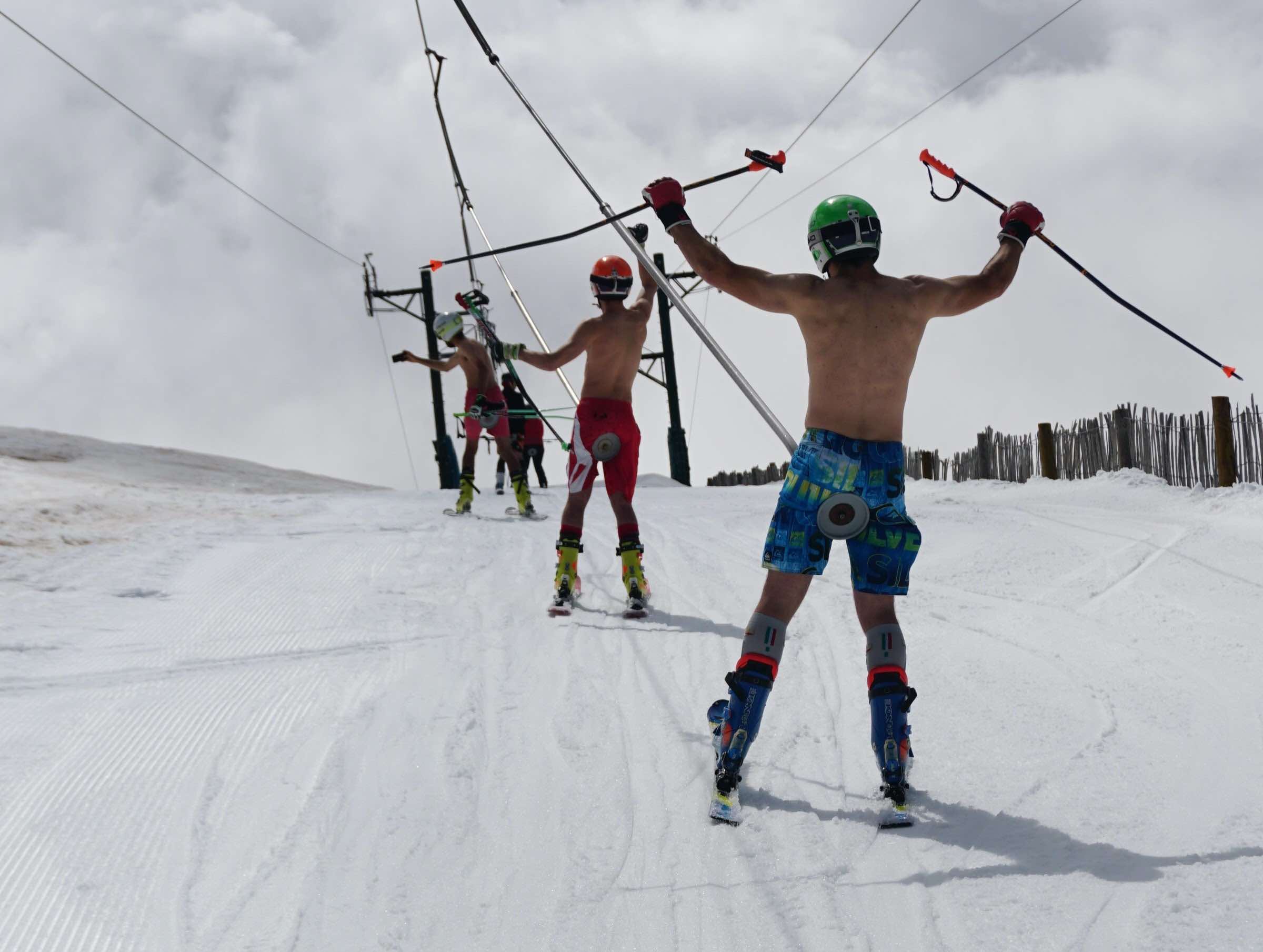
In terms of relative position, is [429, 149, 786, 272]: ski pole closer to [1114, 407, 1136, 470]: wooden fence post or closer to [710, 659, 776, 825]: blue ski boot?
[710, 659, 776, 825]: blue ski boot

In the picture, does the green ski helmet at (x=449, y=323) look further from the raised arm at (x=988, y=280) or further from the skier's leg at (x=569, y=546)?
the raised arm at (x=988, y=280)

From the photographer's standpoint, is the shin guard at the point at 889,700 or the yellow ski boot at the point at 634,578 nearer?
the shin guard at the point at 889,700

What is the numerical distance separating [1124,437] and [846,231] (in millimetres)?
12091

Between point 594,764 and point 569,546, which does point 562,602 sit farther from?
point 594,764

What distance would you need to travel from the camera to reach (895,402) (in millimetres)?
3143

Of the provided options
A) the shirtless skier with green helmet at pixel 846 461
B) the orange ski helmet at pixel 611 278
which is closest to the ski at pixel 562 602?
the orange ski helmet at pixel 611 278

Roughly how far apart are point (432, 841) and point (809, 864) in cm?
102

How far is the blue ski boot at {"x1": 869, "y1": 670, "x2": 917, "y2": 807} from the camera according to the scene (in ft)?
9.78

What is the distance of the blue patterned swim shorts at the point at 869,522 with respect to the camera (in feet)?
10.0

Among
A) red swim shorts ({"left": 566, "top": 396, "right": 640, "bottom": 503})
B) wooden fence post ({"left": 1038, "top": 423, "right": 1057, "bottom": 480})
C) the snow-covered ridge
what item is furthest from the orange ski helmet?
wooden fence post ({"left": 1038, "top": 423, "right": 1057, "bottom": 480})

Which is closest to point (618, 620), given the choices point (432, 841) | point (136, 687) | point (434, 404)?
point (136, 687)

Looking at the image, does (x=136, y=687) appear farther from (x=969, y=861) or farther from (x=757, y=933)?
(x=969, y=861)

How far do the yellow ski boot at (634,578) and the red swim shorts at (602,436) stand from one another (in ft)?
0.90

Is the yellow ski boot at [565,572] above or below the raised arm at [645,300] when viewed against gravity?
below
